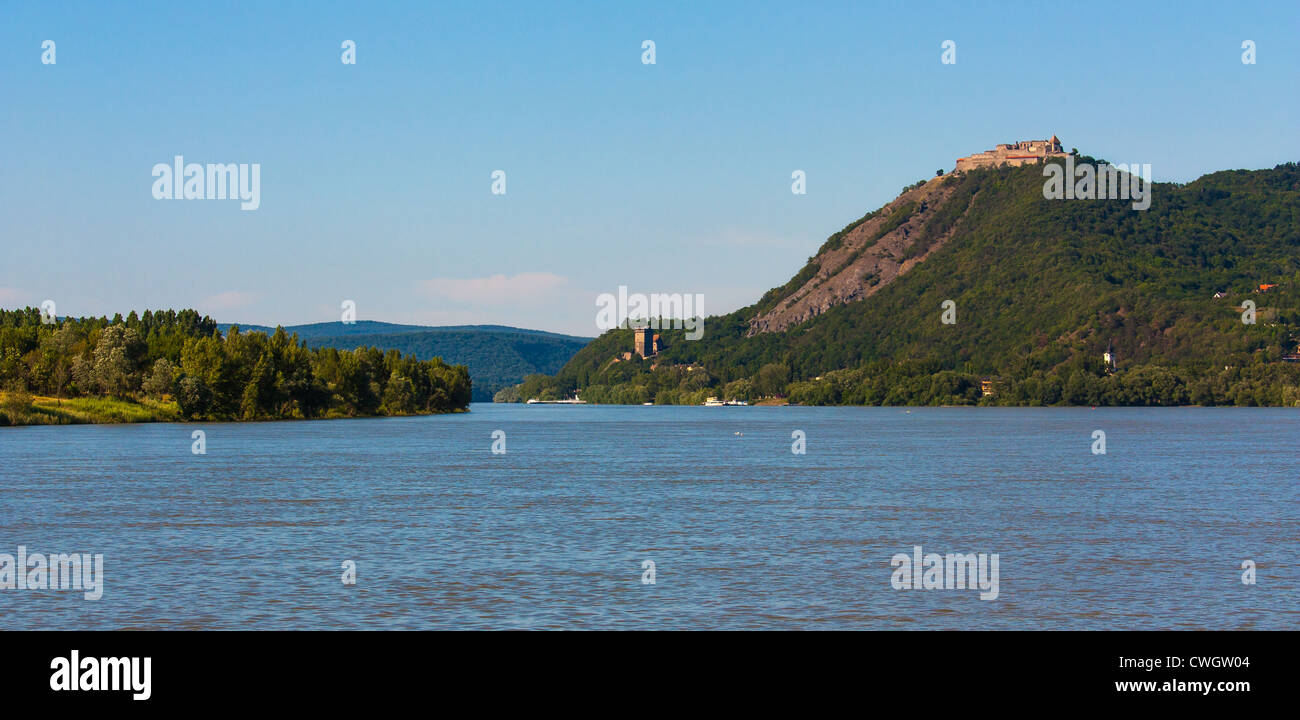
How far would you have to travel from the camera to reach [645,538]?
1528 inches

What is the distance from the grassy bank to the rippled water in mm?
52984

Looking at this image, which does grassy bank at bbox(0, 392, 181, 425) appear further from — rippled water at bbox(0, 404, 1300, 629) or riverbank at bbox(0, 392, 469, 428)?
rippled water at bbox(0, 404, 1300, 629)

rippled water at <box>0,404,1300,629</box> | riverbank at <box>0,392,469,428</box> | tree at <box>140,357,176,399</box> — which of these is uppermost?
tree at <box>140,357,176,399</box>

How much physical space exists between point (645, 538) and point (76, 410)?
122152 mm

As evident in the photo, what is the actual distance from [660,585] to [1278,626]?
510 inches

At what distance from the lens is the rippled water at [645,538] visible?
26031 mm

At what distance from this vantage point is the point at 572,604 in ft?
87.4

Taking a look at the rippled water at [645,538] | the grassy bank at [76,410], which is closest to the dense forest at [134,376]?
the grassy bank at [76,410]

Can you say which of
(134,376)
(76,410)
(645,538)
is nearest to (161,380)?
(134,376)

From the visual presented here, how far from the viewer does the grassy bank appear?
438 ft

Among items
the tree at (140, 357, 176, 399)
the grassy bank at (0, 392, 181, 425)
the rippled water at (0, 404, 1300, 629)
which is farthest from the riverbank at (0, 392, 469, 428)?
the rippled water at (0, 404, 1300, 629)

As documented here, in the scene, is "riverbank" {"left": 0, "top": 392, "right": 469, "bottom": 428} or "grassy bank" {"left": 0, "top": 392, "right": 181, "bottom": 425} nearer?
"grassy bank" {"left": 0, "top": 392, "right": 181, "bottom": 425}

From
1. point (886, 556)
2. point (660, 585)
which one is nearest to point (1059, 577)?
point (886, 556)
